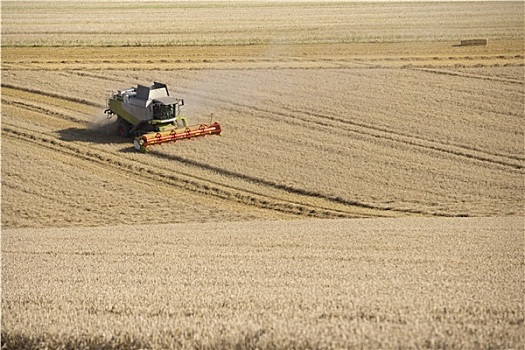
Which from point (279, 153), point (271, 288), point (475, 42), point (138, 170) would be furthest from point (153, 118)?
point (475, 42)

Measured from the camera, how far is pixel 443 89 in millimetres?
30922

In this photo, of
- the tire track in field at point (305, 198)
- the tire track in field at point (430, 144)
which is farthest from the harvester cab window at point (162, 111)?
the tire track in field at point (430, 144)

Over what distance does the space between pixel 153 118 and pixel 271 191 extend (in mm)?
6909

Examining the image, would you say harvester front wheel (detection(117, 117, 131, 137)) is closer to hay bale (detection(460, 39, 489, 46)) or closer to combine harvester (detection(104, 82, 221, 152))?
combine harvester (detection(104, 82, 221, 152))

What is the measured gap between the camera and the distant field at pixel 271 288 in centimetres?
667

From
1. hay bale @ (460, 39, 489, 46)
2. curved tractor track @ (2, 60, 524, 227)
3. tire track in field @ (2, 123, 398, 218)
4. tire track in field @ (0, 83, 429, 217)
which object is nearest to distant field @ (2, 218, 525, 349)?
tire track in field @ (0, 83, 429, 217)

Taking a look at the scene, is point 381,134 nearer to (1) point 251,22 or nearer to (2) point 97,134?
(2) point 97,134

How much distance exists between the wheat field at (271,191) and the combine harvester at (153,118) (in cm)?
52

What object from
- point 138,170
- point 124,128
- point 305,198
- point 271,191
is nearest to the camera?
point 305,198

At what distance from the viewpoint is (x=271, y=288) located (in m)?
9.24

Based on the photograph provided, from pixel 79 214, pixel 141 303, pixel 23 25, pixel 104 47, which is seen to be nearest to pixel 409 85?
pixel 79 214

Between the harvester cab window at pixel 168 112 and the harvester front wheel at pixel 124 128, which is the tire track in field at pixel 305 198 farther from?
the harvester front wheel at pixel 124 128

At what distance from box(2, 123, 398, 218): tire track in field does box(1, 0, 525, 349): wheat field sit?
0.07m

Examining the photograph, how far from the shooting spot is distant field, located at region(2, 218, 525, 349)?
667 centimetres
